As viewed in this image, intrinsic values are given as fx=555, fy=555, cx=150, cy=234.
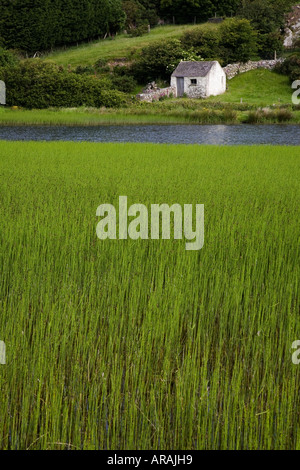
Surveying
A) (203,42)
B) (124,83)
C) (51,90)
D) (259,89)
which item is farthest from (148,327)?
(203,42)

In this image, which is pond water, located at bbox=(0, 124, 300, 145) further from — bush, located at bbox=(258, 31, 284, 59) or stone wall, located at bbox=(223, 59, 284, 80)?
bush, located at bbox=(258, 31, 284, 59)

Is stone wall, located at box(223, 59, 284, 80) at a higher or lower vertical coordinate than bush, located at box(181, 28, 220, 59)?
lower

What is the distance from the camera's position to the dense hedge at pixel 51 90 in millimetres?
33031

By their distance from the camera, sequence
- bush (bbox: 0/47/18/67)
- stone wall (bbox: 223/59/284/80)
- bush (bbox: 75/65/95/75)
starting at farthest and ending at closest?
stone wall (bbox: 223/59/284/80) < bush (bbox: 75/65/95/75) < bush (bbox: 0/47/18/67)

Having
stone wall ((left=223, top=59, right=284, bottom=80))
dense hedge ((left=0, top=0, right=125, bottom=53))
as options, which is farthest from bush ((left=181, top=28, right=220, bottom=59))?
dense hedge ((left=0, top=0, right=125, bottom=53))

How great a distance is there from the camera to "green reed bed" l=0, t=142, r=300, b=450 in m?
2.57


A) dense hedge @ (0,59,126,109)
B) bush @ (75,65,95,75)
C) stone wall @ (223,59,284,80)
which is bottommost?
dense hedge @ (0,59,126,109)

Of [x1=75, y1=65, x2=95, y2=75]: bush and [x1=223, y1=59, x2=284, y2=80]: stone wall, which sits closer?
[x1=75, y1=65, x2=95, y2=75]: bush

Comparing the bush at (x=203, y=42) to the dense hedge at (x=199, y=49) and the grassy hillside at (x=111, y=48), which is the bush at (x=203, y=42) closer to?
the dense hedge at (x=199, y=49)

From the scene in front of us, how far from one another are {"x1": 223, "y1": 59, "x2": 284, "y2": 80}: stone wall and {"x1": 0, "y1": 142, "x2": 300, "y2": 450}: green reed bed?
121 ft

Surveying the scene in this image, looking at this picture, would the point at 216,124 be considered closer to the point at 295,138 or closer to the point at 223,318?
the point at 295,138

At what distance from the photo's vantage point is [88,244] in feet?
16.6

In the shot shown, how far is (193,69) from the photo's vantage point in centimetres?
3822

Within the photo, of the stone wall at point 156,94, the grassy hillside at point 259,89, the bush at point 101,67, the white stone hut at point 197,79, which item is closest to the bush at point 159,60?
the white stone hut at point 197,79
